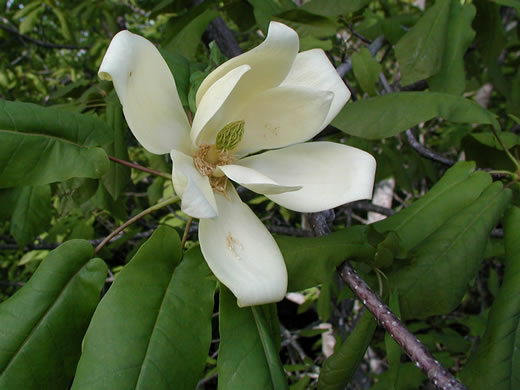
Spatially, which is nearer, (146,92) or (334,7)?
(146,92)

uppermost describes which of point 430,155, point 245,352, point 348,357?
point 245,352

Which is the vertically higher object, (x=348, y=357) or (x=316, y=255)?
(x=316, y=255)

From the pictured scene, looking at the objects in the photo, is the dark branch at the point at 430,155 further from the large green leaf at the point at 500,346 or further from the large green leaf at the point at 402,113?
the large green leaf at the point at 500,346

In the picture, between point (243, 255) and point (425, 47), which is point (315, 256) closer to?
point (243, 255)

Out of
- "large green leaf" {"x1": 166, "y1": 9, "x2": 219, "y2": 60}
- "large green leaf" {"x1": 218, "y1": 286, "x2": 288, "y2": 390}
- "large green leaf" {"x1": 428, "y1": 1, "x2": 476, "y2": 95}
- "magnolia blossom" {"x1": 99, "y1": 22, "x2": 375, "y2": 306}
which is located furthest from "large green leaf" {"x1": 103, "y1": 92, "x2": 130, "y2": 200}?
"large green leaf" {"x1": 428, "y1": 1, "x2": 476, "y2": 95}

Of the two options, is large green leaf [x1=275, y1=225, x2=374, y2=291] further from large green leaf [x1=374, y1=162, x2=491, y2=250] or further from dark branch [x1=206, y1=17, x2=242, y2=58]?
dark branch [x1=206, y1=17, x2=242, y2=58]

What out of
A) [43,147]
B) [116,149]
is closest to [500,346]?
[43,147]

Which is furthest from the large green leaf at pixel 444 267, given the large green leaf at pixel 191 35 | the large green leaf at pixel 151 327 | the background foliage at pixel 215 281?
the large green leaf at pixel 191 35

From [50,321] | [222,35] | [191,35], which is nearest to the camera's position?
[50,321]
